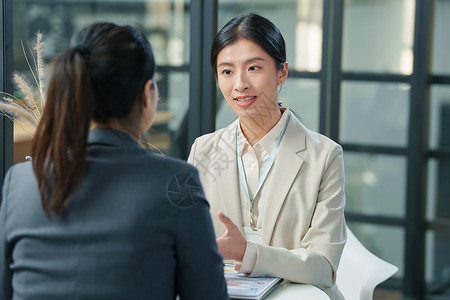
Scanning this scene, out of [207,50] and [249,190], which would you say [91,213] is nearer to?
[249,190]

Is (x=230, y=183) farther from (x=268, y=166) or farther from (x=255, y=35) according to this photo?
(x=255, y=35)

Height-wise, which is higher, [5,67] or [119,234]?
[5,67]

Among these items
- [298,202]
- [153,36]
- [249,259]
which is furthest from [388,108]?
[249,259]

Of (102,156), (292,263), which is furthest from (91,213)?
(292,263)

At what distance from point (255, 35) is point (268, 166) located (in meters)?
0.43

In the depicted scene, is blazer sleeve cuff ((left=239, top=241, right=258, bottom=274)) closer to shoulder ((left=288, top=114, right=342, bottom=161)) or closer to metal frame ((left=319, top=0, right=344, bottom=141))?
shoulder ((left=288, top=114, right=342, bottom=161))

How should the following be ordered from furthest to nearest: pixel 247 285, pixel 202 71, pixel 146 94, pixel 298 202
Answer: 1. pixel 202 71
2. pixel 298 202
3. pixel 247 285
4. pixel 146 94

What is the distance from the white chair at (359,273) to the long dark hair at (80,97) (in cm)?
139

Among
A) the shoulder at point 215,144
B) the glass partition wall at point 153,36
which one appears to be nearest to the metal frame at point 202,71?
the glass partition wall at point 153,36

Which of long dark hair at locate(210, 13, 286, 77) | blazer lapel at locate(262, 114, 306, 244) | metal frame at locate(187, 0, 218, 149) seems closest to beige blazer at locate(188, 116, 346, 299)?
blazer lapel at locate(262, 114, 306, 244)

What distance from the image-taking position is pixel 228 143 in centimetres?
202

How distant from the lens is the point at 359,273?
228 cm

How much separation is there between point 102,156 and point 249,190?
35.4 inches

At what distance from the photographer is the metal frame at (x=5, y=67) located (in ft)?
7.79
